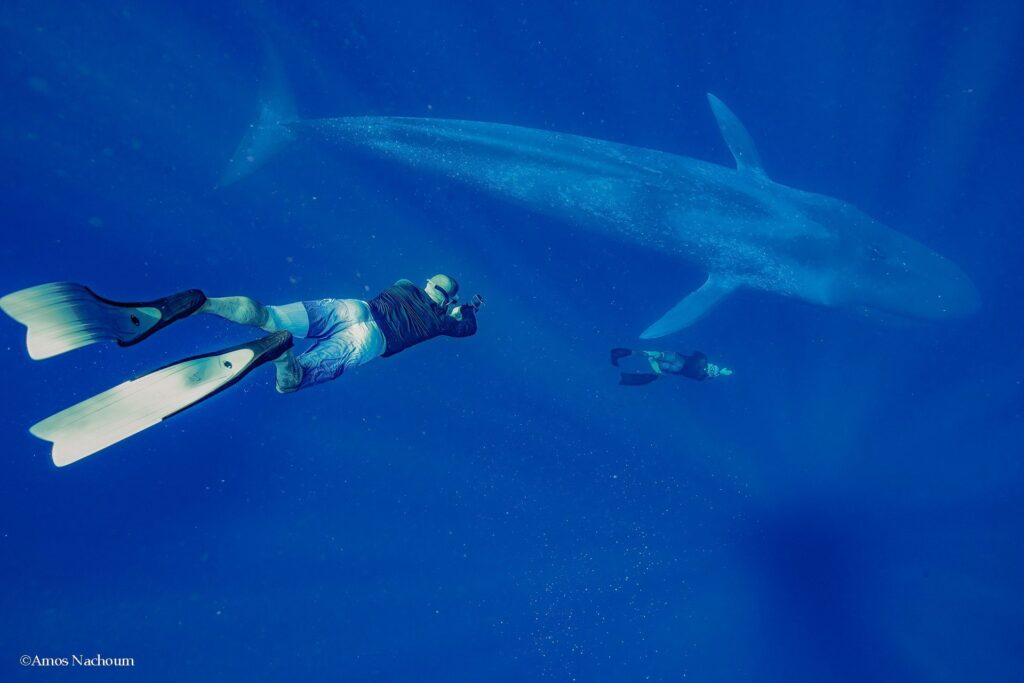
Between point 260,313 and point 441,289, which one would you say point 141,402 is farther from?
point 441,289

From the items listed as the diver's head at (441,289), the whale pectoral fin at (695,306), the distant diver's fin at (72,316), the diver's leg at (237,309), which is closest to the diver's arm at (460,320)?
the diver's head at (441,289)

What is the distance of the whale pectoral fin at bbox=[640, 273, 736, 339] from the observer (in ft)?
33.6

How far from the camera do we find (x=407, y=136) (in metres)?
10.3

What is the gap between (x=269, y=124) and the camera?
11.2 metres

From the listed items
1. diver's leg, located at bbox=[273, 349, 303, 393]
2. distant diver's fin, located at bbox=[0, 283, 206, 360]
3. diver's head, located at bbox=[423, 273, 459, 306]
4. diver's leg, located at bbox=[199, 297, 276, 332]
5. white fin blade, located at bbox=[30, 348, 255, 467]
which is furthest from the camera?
diver's head, located at bbox=[423, 273, 459, 306]

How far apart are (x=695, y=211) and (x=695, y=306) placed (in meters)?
1.71

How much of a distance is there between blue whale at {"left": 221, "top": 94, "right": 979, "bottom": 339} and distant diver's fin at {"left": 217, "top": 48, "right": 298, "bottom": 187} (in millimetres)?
522

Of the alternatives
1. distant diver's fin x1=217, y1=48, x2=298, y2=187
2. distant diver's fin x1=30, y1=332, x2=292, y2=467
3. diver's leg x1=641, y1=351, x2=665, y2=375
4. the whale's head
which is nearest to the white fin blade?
distant diver's fin x1=30, y1=332, x2=292, y2=467

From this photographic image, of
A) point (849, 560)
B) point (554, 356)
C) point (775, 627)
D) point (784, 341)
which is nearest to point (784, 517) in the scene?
point (849, 560)

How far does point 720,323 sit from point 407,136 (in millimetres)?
7570

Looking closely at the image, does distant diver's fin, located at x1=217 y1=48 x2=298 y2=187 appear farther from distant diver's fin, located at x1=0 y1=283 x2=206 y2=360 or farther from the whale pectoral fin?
distant diver's fin, located at x1=0 y1=283 x2=206 y2=360

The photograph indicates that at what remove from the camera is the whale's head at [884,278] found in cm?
1042

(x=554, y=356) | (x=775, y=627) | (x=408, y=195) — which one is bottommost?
(x=775, y=627)

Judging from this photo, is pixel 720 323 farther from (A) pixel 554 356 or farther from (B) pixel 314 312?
(B) pixel 314 312
